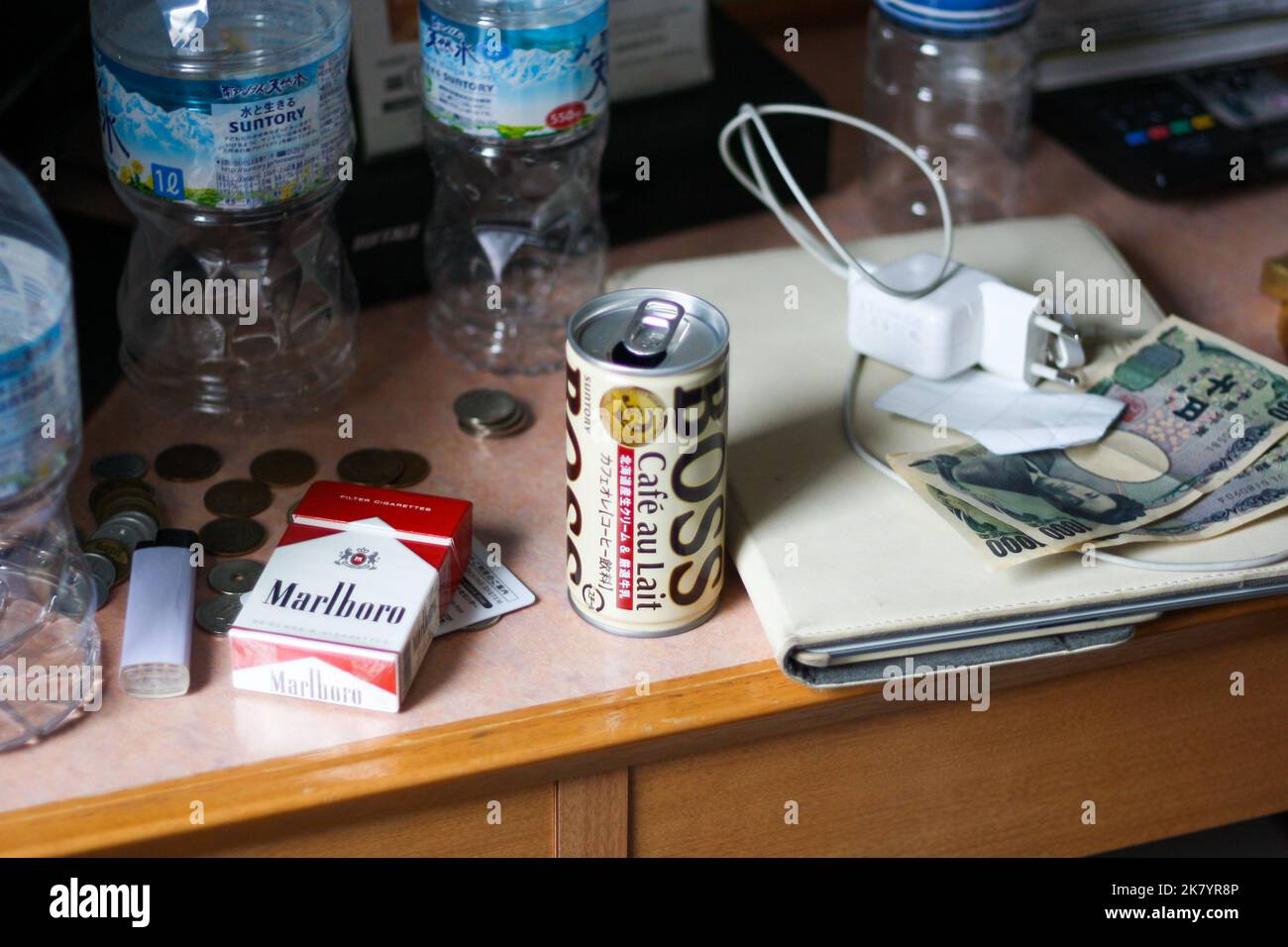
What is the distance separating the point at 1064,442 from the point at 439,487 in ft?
1.15

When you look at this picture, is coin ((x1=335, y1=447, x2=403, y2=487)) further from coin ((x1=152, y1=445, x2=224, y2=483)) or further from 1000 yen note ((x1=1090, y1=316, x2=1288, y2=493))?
1000 yen note ((x1=1090, y1=316, x2=1288, y2=493))

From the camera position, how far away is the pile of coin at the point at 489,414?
33.7 inches

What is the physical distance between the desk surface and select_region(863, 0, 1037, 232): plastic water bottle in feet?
0.09

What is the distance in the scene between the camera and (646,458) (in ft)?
2.13

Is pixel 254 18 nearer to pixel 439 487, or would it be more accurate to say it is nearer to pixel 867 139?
pixel 439 487

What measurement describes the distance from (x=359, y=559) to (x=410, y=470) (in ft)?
0.43

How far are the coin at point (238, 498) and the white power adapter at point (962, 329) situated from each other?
0.36 m

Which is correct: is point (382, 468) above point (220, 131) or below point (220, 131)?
below
